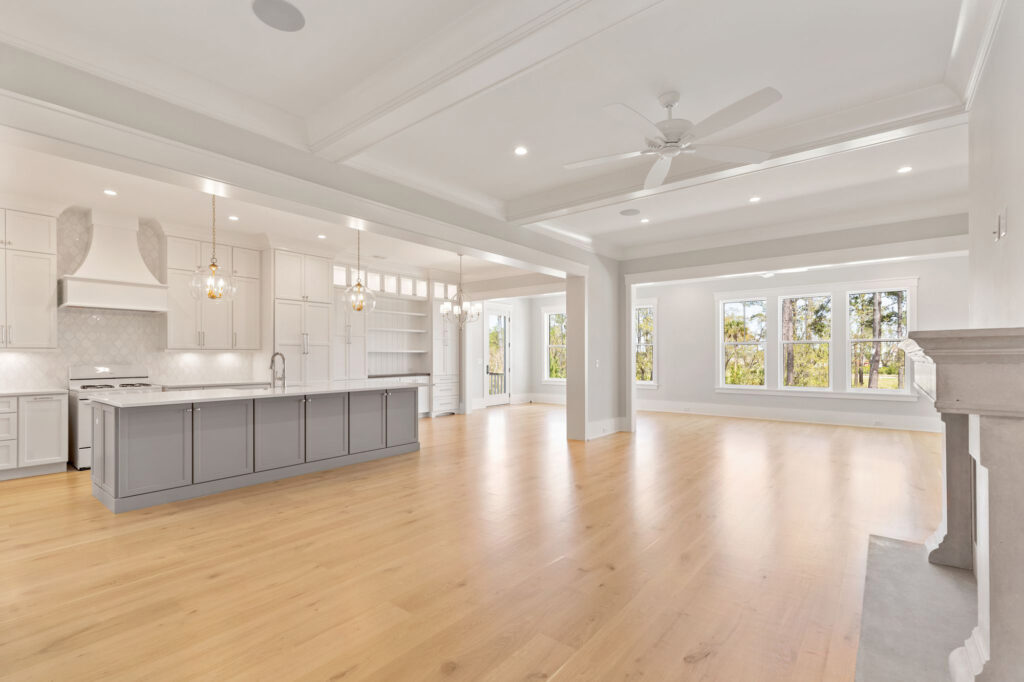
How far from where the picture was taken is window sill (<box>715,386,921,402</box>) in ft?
26.4

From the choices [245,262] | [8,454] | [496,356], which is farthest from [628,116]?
[496,356]

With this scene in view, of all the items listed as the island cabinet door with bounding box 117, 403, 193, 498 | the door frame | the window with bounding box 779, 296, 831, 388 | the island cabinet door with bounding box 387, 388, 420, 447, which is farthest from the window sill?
the island cabinet door with bounding box 117, 403, 193, 498

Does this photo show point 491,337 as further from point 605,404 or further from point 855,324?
point 855,324

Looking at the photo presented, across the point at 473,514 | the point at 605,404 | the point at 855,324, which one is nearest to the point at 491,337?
the point at 605,404

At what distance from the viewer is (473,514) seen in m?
3.91

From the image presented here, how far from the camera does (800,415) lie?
898 cm

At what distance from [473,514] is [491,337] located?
825 cm

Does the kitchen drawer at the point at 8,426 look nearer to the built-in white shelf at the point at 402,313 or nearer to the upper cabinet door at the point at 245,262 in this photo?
the upper cabinet door at the point at 245,262

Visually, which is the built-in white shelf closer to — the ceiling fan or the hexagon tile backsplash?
the hexagon tile backsplash

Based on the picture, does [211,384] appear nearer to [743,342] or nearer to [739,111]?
[739,111]

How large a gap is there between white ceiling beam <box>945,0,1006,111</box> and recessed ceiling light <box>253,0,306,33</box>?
3.45 metres

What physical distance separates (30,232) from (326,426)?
3864 mm

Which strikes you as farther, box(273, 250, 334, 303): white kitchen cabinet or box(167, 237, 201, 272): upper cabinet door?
box(273, 250, 334, 303): white kitchen cabinet

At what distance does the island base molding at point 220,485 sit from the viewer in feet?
13.3
